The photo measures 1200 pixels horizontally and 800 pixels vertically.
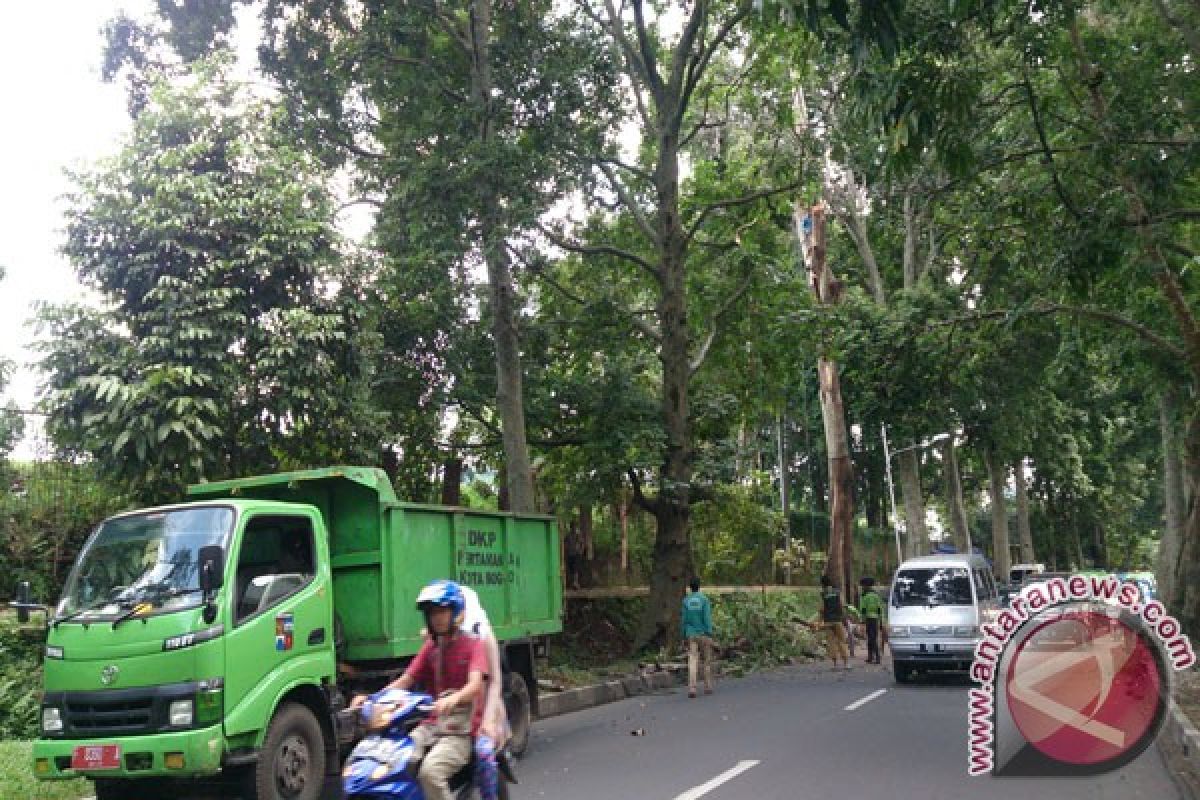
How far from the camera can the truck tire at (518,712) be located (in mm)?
10500

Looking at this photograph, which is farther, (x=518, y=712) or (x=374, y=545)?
(x=518, y=712)

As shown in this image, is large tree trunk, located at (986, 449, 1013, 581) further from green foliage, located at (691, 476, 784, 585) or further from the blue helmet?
the blue helmet

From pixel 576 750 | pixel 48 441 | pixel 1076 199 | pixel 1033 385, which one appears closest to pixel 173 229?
pixel 48 441

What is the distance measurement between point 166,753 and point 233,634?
34.1 inches

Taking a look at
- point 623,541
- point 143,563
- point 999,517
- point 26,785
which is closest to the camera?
point 143,563

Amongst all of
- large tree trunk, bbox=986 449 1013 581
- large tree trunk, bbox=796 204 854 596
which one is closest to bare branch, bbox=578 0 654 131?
large tree trunk, bbox=796 204 854 596

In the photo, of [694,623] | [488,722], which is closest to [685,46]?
[694,623]

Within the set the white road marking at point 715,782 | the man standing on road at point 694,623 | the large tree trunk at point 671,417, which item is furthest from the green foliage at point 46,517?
the large tree trunk at point 671,417

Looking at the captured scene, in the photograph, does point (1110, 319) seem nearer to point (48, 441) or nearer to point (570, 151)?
point (570, 151)

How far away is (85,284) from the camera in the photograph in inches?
441

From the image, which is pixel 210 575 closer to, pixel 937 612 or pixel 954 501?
pixel 937 612

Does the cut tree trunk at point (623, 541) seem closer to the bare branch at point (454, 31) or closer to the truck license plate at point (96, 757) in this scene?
the bare branch at point (454, 31)

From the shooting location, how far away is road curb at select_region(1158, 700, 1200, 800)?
8.27m

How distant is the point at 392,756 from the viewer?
16.7ft
